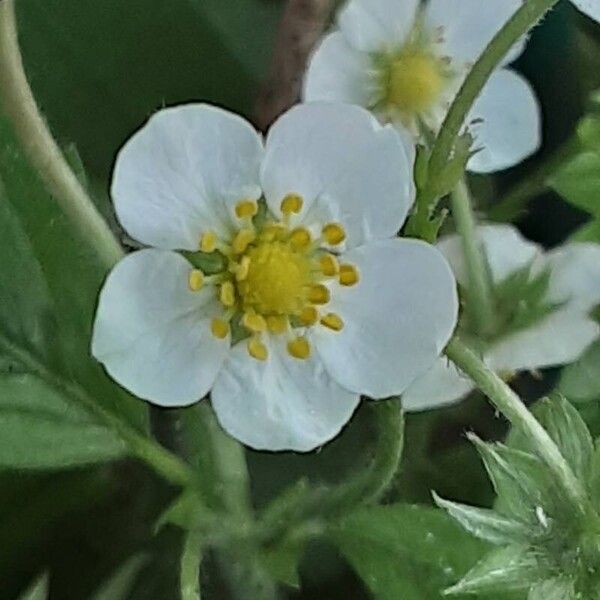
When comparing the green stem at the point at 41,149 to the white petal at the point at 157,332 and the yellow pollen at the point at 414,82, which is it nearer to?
the white petal at the point at 157,332

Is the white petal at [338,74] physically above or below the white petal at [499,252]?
above

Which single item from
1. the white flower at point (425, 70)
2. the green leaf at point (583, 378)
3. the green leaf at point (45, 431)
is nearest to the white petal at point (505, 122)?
the white flower at point (425, 70)

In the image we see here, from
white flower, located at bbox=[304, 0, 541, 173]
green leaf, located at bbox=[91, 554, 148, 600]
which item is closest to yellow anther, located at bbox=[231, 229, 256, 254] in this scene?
white flower, located at bbox=[304, 0, 541, 173]

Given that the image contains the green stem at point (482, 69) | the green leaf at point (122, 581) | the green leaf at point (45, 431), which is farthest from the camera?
the green leaf at point (122, 581)

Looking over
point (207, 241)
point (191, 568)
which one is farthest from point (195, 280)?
point (191, 568)

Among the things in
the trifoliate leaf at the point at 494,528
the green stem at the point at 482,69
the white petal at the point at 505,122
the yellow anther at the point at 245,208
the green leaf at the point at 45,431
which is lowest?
the green leaf at the point at 45,431

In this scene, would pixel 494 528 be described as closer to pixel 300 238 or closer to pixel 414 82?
pixel 300 238

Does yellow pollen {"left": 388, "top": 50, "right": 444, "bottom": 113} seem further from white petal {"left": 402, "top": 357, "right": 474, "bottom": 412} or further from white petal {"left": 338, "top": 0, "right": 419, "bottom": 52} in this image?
white petal {"left": 402, "top": 357, "right": 474, "bottom": 412}
